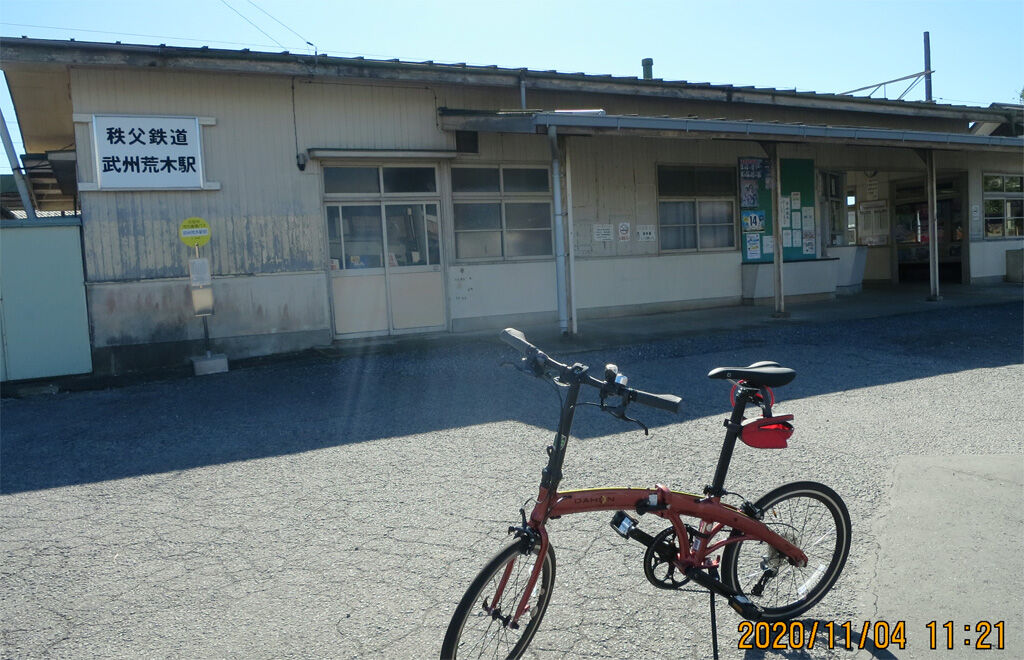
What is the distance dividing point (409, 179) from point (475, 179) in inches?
43.0

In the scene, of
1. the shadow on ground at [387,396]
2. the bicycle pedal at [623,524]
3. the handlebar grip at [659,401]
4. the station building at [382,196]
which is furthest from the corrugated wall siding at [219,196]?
the handlebar grip at [659,401]

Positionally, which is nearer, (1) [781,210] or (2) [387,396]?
(2) [387,396]

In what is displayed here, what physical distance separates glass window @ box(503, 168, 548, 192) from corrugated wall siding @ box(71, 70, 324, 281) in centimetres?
311

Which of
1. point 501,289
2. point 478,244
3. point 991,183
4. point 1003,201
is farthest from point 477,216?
point 1003,201

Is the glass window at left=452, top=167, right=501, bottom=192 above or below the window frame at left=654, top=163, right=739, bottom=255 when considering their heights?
above

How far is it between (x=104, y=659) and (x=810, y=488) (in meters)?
2.88

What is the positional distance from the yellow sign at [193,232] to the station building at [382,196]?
0.39ft

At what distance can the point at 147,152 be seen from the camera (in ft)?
33.8

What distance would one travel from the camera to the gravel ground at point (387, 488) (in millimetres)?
3402

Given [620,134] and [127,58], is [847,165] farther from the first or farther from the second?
[127,58]

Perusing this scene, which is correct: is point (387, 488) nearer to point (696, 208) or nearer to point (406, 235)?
point (406, 235)

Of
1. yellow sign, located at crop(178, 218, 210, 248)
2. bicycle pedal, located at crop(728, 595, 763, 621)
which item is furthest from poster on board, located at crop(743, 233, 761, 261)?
bicycle pedal, located at crop(728, 595, 763, 621)

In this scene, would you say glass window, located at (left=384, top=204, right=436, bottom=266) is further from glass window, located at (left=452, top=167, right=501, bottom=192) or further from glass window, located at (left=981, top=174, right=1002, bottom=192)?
glass window, located at (left=981, top=174, right=1002, bottom=192)

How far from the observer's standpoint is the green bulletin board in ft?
50.2
